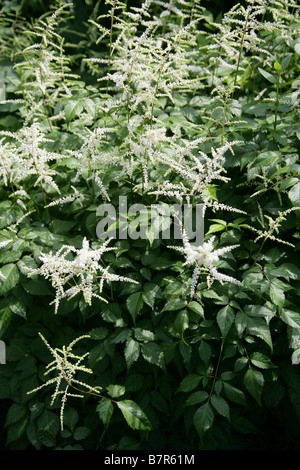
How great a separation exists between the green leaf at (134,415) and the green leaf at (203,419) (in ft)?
0.90

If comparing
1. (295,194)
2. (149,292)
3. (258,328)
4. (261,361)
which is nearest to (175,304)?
(149,292)

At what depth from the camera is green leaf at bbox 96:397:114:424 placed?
8.54 feet

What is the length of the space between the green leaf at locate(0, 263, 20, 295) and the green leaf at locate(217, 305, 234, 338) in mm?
1122

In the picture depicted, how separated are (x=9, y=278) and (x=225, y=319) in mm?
1186

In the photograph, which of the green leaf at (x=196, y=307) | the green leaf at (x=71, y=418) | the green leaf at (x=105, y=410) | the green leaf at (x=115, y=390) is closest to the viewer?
the green leaf at (x=196, y=307)

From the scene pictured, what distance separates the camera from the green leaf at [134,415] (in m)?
2.63

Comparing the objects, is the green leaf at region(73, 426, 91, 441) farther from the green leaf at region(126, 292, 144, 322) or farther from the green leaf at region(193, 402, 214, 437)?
the green leaf at region(126, 292, 144, 322)

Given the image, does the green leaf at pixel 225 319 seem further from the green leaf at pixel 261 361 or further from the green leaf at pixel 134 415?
the green leaf at pixel 134 415

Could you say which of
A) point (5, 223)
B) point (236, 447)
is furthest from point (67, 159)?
point (236, 447)

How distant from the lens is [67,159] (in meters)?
3.14

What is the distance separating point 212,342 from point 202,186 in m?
1.00

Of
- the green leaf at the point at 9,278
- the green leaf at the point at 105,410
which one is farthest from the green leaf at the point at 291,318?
the green leaf at the point at 9,278

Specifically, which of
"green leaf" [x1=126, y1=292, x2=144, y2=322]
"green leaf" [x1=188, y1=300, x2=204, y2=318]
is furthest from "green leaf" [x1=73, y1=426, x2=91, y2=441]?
"green leaf" [x1=188, y1=300, x2=204, y2=318]

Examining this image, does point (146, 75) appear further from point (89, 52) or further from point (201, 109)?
point (89, 52)
